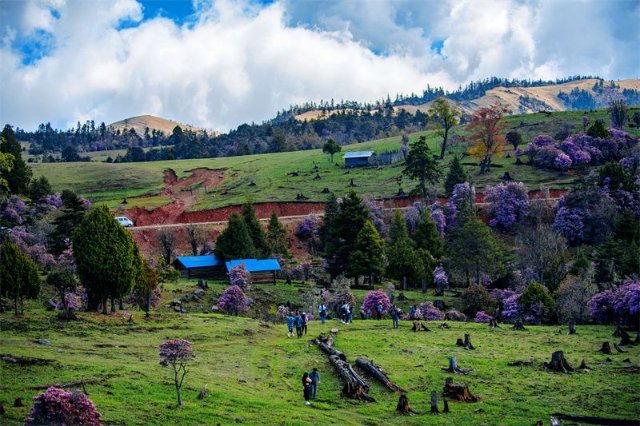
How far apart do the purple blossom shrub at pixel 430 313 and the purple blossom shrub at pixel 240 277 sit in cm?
1733

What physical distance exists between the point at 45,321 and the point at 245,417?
18198 millimetres

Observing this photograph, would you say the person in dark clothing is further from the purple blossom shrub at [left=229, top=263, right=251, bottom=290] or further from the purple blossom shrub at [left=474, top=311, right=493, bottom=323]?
the purple blossom shrub at [left=229, top=263, right=251, bottom=290]

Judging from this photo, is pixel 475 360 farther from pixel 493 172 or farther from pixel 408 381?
pixel 493 172

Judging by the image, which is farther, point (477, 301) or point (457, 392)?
point (477, 301)

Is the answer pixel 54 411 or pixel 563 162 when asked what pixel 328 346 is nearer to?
pixel 54 411

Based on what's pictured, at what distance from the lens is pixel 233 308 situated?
5628cm

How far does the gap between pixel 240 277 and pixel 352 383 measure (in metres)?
38.1

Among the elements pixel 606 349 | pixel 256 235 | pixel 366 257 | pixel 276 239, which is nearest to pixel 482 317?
pixel 366 257

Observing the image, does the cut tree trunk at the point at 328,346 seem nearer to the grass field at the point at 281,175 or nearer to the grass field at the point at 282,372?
the grass field at the point at 282,372

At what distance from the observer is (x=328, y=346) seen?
36.2 metres

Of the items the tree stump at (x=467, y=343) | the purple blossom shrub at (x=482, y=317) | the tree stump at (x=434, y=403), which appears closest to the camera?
the tree stump at (x=434, y=403)

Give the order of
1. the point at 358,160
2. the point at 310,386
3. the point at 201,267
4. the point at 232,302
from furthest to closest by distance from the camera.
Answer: the point at 358,160
the point at 201,267
the point at 232,302
the point at 310,386

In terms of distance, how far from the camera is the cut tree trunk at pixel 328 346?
34094 mm

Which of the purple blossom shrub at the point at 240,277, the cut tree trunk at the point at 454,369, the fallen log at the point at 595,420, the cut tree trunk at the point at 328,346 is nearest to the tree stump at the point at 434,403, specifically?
the fallen log at the point at 595,420
